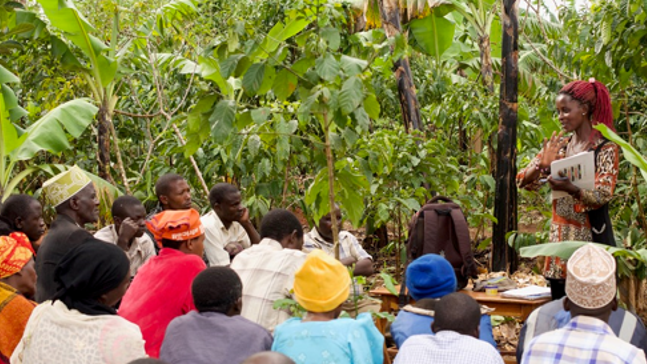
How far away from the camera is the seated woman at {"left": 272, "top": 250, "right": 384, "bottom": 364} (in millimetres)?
3463

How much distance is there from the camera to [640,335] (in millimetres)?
3541

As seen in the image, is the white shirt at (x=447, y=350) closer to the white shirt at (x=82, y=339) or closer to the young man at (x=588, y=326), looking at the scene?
the young man at (x=588, y=326)

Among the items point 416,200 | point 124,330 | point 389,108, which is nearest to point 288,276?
point 124,330

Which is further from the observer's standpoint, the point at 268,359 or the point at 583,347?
the point at 583,347

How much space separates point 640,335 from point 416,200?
3869 mm

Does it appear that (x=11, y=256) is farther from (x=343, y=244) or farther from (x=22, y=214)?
(x=343, y=244)

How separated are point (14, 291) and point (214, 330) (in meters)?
1.23

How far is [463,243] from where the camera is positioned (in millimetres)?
6008

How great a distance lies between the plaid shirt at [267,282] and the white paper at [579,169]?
1777 mm

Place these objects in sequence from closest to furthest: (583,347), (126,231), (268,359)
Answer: (268,359)
(583,347)
(126,231)

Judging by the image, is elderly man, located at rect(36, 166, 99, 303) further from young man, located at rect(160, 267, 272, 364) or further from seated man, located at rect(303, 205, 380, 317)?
seated man, located at rect(303, 205, 380, 317)

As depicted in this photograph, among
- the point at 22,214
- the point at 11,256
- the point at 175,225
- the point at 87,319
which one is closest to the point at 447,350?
the point at 87,319

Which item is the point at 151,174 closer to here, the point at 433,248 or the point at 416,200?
the point at 416,200

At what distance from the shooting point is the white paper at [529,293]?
5.80 meters
